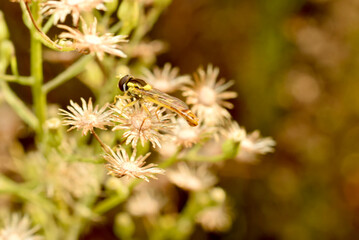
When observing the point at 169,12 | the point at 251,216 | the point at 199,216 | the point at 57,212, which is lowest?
the point at 57,212

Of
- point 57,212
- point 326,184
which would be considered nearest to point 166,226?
point 57,212

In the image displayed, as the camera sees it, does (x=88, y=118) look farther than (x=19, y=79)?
No

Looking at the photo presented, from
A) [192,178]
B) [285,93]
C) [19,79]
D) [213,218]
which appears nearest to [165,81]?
[192,178]

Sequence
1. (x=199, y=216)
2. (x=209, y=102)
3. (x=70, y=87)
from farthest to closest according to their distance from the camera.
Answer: (x=70, y=87)
(x=199, y=216)
(x=209, y=102)

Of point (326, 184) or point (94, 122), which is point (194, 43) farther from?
point (94, 122)

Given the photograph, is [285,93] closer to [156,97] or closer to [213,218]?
[213,218]
